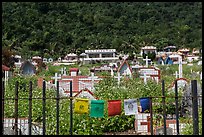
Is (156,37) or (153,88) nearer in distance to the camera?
(153,88)

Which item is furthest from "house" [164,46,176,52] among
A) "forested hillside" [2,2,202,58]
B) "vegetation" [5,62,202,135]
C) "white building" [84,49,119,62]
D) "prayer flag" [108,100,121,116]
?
"prayer flag" [108,100,121,116]

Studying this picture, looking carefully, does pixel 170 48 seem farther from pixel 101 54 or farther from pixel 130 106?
pixel 130 106

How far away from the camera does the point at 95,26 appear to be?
2019 inches

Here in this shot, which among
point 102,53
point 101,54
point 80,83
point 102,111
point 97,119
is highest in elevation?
point 102,53

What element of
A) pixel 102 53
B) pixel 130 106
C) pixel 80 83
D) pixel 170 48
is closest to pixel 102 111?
pixel 130 106

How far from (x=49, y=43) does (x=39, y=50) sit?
1.87 meters

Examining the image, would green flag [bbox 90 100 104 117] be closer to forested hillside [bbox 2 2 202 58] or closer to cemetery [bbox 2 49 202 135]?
cemetery [bbox 2 49 202 135]

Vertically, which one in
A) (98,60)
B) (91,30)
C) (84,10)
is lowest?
(98,60)

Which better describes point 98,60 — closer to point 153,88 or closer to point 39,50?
point 39,50

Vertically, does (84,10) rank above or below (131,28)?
above

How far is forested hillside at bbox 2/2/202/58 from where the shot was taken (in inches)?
1635

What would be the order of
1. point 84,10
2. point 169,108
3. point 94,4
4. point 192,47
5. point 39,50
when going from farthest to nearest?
1. point 94,4
2. point 84,10
3. point 192,47
4. point 39,50
5. point 169,108

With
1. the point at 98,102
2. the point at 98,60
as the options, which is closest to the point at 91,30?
the point at 98,60

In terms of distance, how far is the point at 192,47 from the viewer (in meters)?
43.2
